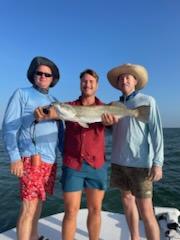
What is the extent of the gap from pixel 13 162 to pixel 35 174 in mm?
367

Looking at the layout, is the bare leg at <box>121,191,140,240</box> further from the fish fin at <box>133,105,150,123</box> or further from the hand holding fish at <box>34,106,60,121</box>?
the hand holding fish at <box>34,106,60,121</box>

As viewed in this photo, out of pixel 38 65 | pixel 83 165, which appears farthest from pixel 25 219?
pixel 38 65

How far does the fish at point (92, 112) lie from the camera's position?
446 cm

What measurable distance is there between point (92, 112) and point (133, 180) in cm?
123

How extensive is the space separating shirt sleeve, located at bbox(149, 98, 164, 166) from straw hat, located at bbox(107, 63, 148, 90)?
0.63 metres

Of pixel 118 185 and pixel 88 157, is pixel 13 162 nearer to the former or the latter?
pixel 88 157

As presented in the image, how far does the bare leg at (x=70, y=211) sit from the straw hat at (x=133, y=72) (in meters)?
2.06

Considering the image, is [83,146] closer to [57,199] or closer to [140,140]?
[140,140]

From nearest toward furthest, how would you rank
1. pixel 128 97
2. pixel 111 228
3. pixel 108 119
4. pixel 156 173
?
1. pixel 156 173
2. pixel 108 119
3. pixel 128 97
4. pixel 111 228

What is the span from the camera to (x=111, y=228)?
5906 mm

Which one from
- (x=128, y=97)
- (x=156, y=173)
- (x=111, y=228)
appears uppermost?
(x=128, y=97)

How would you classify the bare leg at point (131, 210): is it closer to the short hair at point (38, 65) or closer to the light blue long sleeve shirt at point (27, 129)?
the light blue long sleeve shirt at point (27, 129)

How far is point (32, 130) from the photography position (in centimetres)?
444

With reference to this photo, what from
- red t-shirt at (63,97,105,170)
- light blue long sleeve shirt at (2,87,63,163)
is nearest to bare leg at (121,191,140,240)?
red t-shirt at (63,97,105,170)
